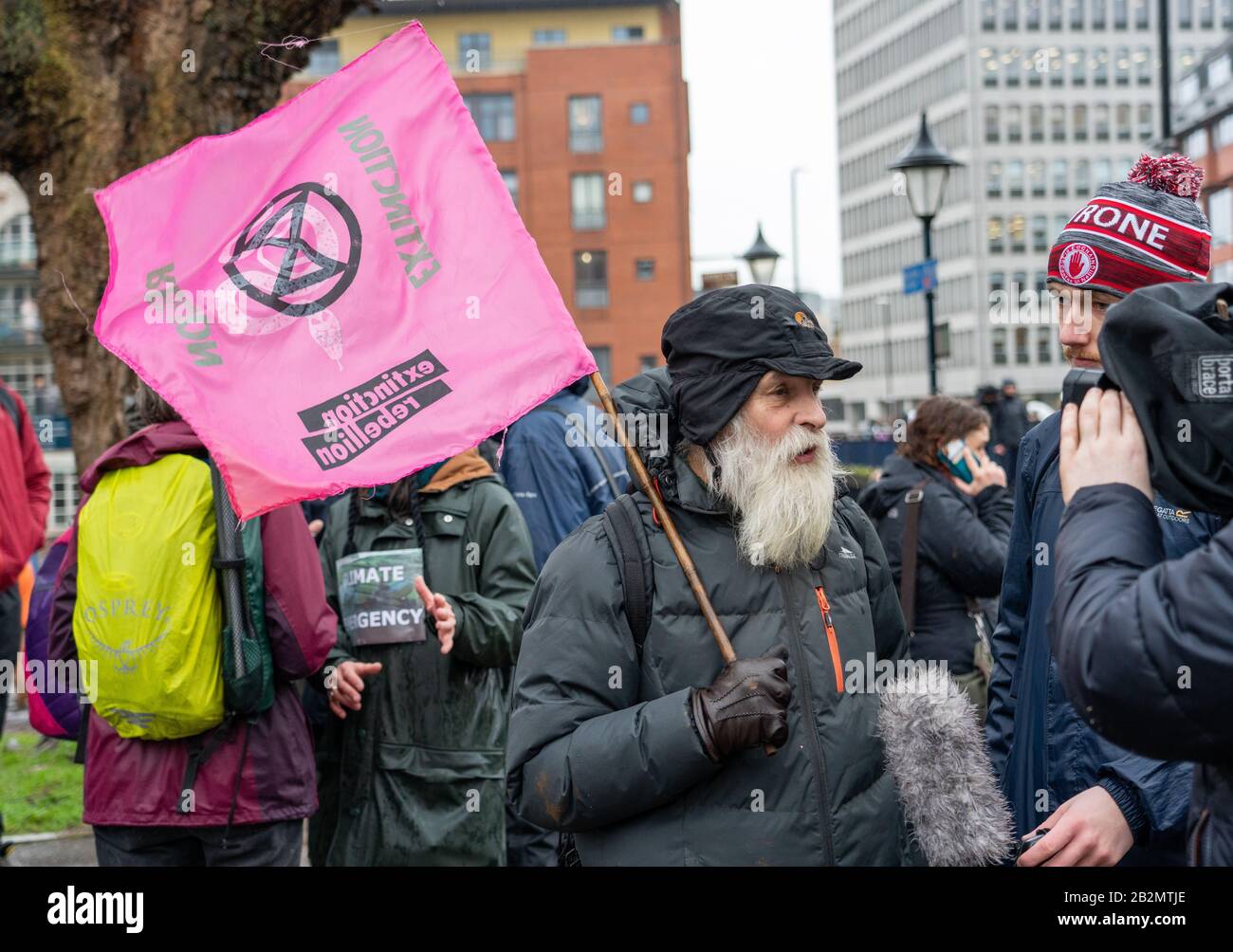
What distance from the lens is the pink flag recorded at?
10.4 ft

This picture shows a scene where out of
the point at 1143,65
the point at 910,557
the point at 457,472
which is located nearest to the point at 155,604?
the point at 457,472

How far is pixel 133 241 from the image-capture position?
3424mm

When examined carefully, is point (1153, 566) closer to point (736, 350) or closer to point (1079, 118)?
point (736, 350)

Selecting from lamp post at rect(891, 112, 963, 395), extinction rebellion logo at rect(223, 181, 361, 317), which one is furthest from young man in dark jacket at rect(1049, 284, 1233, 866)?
lamp post at rect(891, 112, 963, 395)

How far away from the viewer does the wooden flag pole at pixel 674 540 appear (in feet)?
8.91

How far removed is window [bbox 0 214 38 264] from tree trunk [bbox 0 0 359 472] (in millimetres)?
63987

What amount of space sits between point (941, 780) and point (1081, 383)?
0.84m

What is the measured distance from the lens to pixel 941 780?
9.21 ft

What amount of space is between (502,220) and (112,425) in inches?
181

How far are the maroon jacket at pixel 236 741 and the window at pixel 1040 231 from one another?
105539 mm
